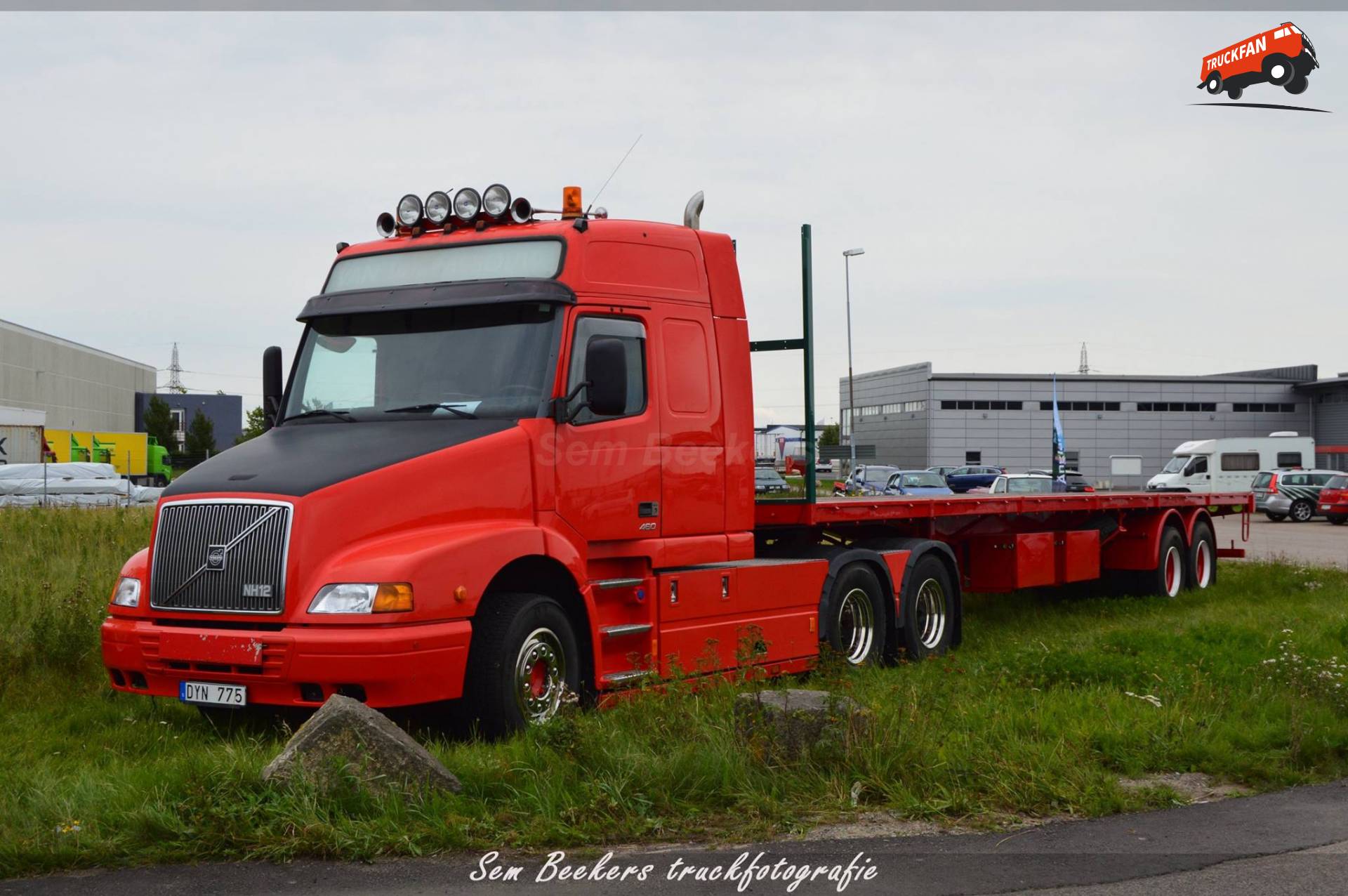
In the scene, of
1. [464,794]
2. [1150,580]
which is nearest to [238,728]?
[464,794]

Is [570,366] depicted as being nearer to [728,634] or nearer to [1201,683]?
[728,634]

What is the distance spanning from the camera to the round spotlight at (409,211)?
920 cm

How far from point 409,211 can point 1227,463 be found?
4671 cm

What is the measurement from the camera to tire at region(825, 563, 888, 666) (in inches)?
419

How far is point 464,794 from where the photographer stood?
610 centimetres

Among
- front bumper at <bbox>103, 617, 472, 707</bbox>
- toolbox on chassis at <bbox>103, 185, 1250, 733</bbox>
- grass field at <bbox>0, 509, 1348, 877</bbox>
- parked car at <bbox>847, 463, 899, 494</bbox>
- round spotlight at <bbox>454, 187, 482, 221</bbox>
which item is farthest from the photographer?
parked car at <bbox>847, 463, 899, 494</bbox>

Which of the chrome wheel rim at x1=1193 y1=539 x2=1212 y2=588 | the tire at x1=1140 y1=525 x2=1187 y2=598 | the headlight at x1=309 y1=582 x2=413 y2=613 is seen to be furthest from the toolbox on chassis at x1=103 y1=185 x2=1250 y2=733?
the chrome wheel rim at x1=1193 y1=539 x2=1212 y2=588

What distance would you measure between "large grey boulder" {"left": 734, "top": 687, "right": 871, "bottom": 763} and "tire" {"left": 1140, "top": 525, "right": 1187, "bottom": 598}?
1106 cm

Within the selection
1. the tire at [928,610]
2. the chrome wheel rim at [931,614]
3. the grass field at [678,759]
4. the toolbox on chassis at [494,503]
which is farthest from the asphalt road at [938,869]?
the chrome wheel rim at [931,614]

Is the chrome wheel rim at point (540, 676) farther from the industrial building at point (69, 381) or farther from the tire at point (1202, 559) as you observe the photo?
the industrial building at point (69, 381)

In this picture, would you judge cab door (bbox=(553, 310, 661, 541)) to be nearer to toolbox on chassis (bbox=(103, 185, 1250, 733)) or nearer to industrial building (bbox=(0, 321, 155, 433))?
toolbox on chassis (bbox=(103, 185, 1250, 733))

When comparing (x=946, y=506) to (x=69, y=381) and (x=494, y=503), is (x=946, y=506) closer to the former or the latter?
(x=494, y=503)

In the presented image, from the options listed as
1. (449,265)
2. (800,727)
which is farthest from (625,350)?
(800,727)

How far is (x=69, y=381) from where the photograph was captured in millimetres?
95000
